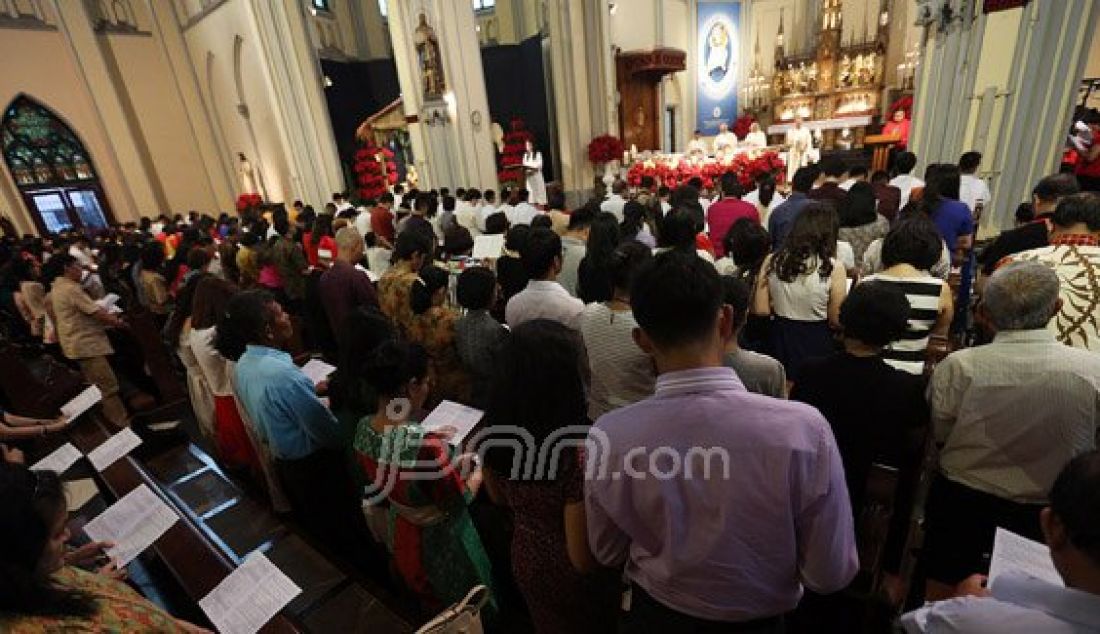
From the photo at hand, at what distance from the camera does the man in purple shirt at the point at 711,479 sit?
915mm

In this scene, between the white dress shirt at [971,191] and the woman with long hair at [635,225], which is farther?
the white dress shirt at [971,191]

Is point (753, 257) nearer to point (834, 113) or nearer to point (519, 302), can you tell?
point (519, 302)

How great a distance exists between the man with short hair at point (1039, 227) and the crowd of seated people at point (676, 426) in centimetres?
2

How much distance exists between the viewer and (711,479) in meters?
0.96

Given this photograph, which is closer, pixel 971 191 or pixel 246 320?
pixel 246 320

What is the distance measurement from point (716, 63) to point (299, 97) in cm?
1339

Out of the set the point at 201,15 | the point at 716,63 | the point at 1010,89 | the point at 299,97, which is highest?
the point at 201,15

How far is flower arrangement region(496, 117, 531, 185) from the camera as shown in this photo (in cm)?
1231

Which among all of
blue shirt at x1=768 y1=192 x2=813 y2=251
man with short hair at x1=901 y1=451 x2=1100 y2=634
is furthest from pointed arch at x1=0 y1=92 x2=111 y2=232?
man with short hair at x1=901 y1=451 x2=1100 y2=634

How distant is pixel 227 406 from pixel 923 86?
9.32 m

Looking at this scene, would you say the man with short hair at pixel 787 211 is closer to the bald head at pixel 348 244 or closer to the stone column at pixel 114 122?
the bald head at pixel 348 244

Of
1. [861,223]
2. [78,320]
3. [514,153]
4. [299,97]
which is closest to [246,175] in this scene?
[299,97]

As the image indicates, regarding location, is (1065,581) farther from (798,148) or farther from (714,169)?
(798,148)

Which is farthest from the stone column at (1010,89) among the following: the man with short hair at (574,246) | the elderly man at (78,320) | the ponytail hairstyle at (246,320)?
the elderly man at (78,320)
